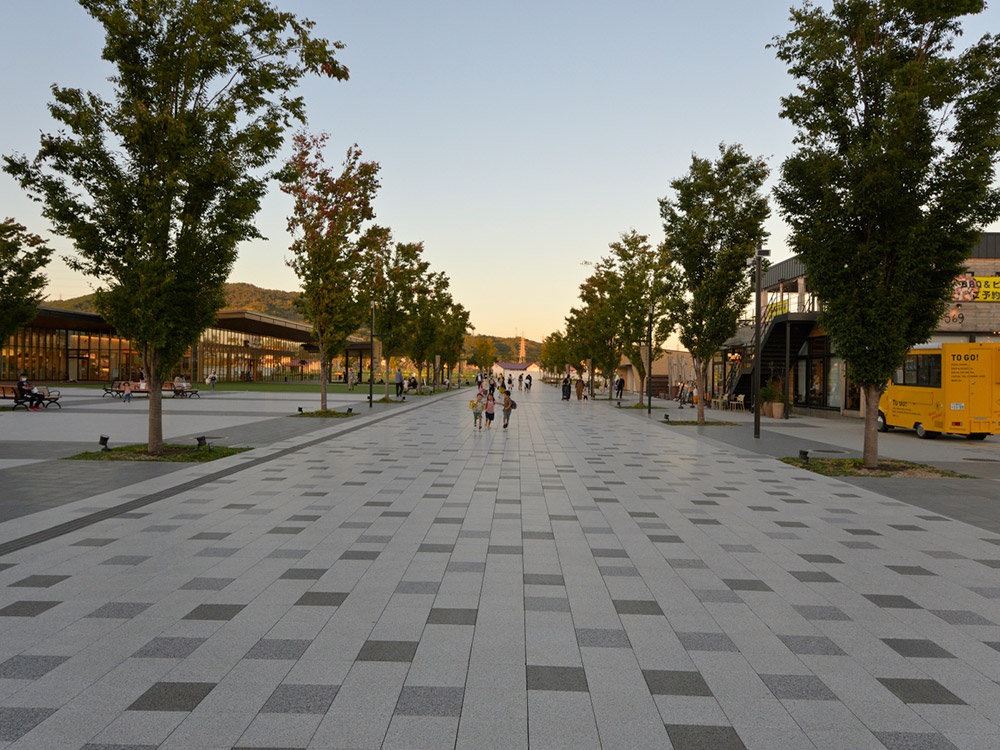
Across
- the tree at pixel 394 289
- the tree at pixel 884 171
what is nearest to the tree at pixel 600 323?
the tree at pixel 394 289

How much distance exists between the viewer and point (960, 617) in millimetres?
5160

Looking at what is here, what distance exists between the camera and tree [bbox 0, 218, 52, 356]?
80.6 ft

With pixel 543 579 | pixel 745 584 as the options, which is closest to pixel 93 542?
pixel 543 579

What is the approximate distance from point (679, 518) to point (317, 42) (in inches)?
448

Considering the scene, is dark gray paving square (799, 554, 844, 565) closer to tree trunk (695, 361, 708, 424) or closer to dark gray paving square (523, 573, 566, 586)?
dark gray paving square (523, 573, 566, 586)

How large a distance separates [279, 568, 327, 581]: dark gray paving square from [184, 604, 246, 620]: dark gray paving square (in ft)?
2.40

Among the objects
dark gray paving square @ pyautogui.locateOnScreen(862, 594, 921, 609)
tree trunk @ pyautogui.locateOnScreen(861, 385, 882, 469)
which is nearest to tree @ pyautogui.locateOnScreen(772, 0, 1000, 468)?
tree trunk @ pyautogui.locateOnScreen(861, 385, 882, 469)

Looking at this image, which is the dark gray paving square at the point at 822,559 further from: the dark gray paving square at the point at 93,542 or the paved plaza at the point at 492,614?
the dark gray paving square at the point at 93,542

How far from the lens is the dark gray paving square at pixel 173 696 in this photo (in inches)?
141

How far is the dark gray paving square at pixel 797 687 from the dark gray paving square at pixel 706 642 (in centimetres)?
44

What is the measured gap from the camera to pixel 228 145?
13.2 meters

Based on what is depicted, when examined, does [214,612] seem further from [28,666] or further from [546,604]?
[546,604]

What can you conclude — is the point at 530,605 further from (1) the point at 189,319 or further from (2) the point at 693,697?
(1) the point at 189,319

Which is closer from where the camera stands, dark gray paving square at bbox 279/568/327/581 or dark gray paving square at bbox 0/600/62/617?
dark gray paving square at bbox 0/600/62/617
